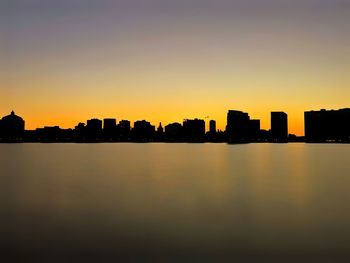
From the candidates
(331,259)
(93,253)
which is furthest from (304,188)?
(93,253)

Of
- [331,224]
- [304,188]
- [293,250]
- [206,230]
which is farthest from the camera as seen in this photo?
[304,188]

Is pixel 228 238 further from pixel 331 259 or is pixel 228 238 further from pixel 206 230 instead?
pixel 331 259

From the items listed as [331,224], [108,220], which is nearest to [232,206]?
[331,224]

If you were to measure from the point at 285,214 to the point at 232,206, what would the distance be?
6.59 m

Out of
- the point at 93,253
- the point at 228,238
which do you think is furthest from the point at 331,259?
the point at 93,253

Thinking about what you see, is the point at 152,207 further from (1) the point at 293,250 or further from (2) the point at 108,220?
(1) the point at 293,250

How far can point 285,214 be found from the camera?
39.0 meters

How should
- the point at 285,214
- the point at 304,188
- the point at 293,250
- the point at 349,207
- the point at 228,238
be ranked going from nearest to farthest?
the point at 293,250 < the point at 228,238 < the point at 285,214 < the point at 349,207 < the point at 304,188

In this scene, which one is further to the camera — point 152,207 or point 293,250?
point 152,207

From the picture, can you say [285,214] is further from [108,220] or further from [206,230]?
[108,220]

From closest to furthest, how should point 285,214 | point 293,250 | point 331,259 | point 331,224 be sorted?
point 331,259
point 293,250
point 331,224
point 285,214

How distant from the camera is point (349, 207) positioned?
42.7m

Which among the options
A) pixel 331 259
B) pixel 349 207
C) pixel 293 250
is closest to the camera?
pixel 331 259

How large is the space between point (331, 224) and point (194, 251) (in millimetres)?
15143
